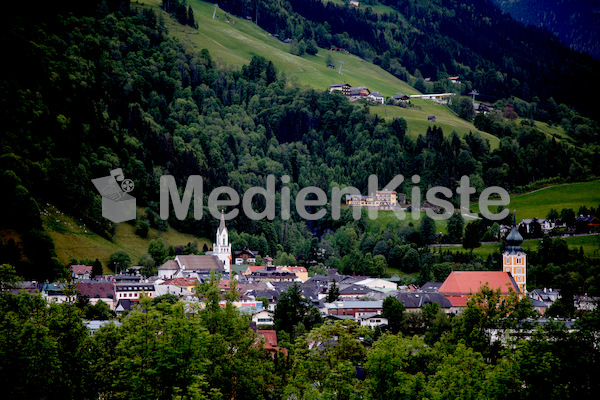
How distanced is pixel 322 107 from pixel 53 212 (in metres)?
102

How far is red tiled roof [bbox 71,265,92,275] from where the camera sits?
10038 centimetres

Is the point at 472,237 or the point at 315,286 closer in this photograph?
the point at 315,286

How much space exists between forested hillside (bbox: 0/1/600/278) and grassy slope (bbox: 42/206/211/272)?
7.85 ft

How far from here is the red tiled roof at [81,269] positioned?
10038cm

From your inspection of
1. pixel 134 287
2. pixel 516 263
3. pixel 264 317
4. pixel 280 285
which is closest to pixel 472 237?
pixel 516 263

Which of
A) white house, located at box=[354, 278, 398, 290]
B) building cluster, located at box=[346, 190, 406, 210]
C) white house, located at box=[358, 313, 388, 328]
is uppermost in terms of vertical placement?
building cluster, located at box=[346, 190, 406, 210]

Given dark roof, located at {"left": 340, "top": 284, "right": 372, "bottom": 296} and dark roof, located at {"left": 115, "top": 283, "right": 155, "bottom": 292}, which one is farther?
dark roof, located at {"left": 340, "top": 284, "right": 372, "bottom": 296}

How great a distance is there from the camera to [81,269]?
102 meters

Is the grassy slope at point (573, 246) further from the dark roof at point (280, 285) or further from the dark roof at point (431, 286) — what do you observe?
the dark roof at point (280, 285)

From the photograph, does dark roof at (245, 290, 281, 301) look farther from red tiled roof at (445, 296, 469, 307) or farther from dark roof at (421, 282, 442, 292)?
red tiled roof at (445, 296, 469, 307)

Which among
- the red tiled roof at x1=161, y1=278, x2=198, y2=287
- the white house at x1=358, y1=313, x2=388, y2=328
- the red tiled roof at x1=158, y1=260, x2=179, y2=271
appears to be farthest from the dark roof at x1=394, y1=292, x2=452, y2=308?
the red tiled roof at x1=158, y1=260, x2=179, y2=271

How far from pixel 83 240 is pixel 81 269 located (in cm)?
861

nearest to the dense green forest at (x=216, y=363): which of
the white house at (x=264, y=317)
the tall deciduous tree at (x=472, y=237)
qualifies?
the white house at (x=264, y=317)

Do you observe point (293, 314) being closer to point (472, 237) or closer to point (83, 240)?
point (83, 240)
